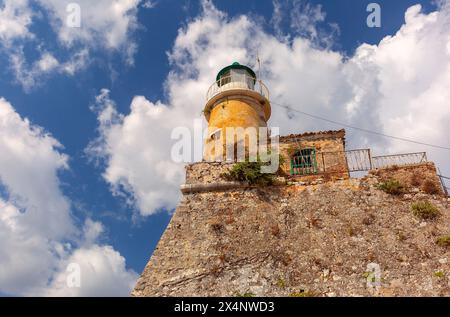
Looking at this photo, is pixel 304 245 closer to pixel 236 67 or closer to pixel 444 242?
pixel 444 242

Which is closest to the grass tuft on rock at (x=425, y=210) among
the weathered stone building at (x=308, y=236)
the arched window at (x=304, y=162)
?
the weathered stone building at (x=308, y=236)

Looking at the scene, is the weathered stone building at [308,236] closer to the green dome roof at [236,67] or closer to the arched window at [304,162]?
the arched window at [304,162]

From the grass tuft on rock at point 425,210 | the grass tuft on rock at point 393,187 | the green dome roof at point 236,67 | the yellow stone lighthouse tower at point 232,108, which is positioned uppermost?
the green dome roof at point 236,67

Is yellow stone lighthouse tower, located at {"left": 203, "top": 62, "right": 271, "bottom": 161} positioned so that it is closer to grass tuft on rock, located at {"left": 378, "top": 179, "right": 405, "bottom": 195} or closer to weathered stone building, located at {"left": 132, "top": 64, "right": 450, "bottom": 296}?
weathered stone building, located at {"left": 132, "top": 64, "right": 450, "bottom": 296}

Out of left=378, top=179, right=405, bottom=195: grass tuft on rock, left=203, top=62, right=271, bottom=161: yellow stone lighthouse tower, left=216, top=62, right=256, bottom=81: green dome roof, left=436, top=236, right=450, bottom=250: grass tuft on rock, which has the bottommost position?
left=436, top=236, right=450, bottom=250: grass tuft on rock

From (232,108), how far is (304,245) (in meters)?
10.7

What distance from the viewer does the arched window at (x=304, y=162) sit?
18.5 m

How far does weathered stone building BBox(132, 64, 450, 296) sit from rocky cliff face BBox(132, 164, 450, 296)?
1.5 inches

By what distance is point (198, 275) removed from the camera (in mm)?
13109

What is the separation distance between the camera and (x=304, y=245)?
13688mm

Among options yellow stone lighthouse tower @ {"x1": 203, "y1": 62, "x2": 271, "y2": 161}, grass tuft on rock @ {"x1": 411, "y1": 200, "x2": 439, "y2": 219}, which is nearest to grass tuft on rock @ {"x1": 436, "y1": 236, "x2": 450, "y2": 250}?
grass tuft on rock @ {"x1": 411, "y1": 200, "x2": 439, "y2": 219}

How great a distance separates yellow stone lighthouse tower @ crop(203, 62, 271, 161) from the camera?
20.7 m

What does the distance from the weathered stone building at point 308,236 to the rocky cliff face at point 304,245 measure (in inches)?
1.5
